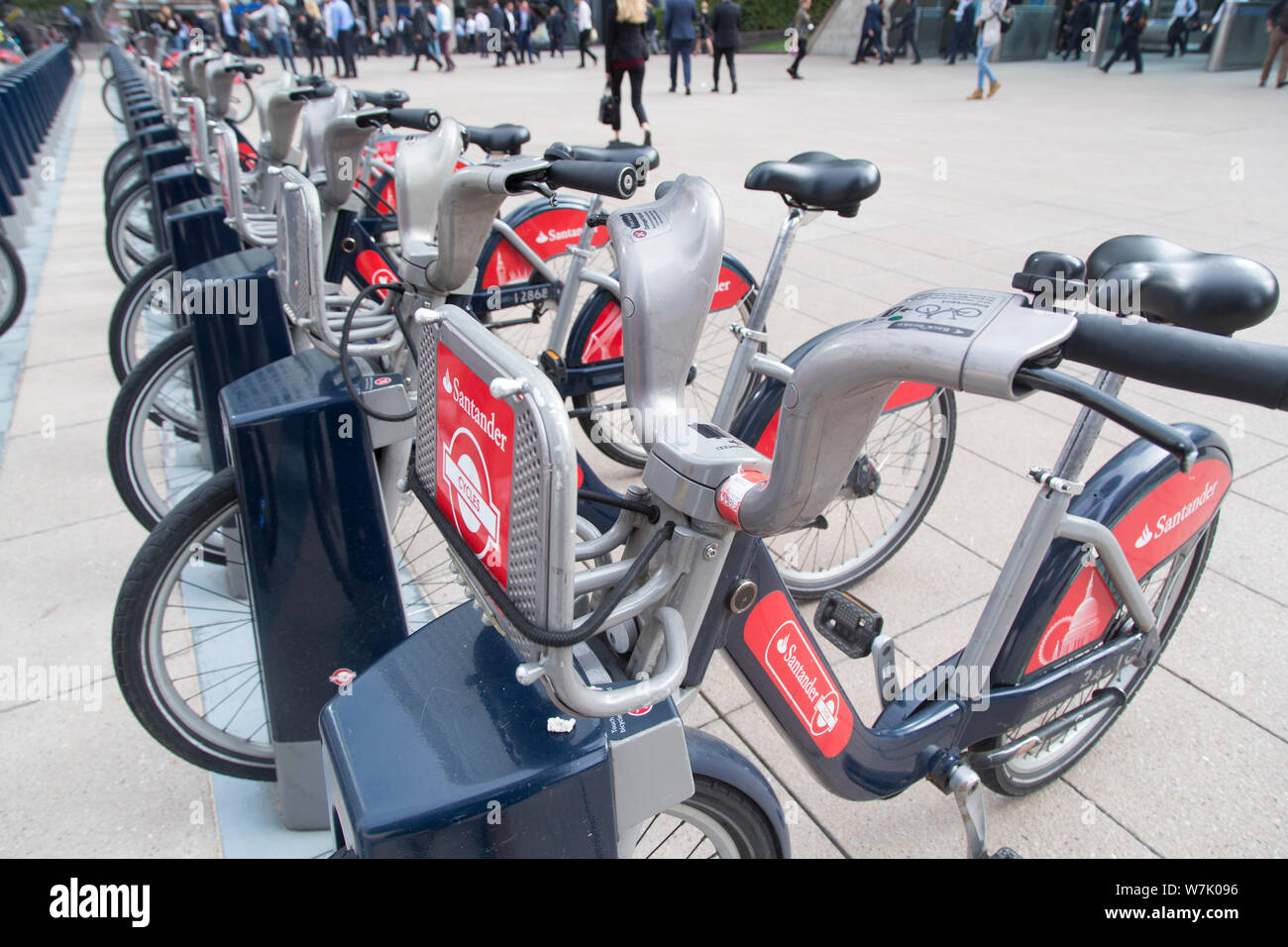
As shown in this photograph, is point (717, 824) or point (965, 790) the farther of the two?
point (965, 790)

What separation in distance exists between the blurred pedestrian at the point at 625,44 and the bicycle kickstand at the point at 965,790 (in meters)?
9.20

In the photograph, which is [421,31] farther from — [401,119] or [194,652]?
[194,652]

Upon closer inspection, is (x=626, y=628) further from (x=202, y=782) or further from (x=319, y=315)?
(x=202, y=782)

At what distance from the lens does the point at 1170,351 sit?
29.0 inches

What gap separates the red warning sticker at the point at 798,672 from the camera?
1439 millimetres

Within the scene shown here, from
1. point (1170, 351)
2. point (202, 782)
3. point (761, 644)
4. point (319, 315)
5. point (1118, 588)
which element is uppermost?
point (1170, 351)

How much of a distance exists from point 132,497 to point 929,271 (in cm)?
490

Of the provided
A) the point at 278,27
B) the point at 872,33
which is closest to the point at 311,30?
the point at 278,27

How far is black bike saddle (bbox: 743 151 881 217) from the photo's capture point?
218 centimetres

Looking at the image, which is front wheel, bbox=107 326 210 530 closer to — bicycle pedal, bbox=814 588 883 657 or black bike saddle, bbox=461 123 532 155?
black bike saddle, bbox=461 123 532 155

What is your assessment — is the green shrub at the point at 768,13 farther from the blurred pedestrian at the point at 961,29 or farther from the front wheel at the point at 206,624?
the front wheel at the point at 206,624

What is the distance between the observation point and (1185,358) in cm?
73

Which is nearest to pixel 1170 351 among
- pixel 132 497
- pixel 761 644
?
pixel 761 644

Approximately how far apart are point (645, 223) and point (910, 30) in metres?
23.8
